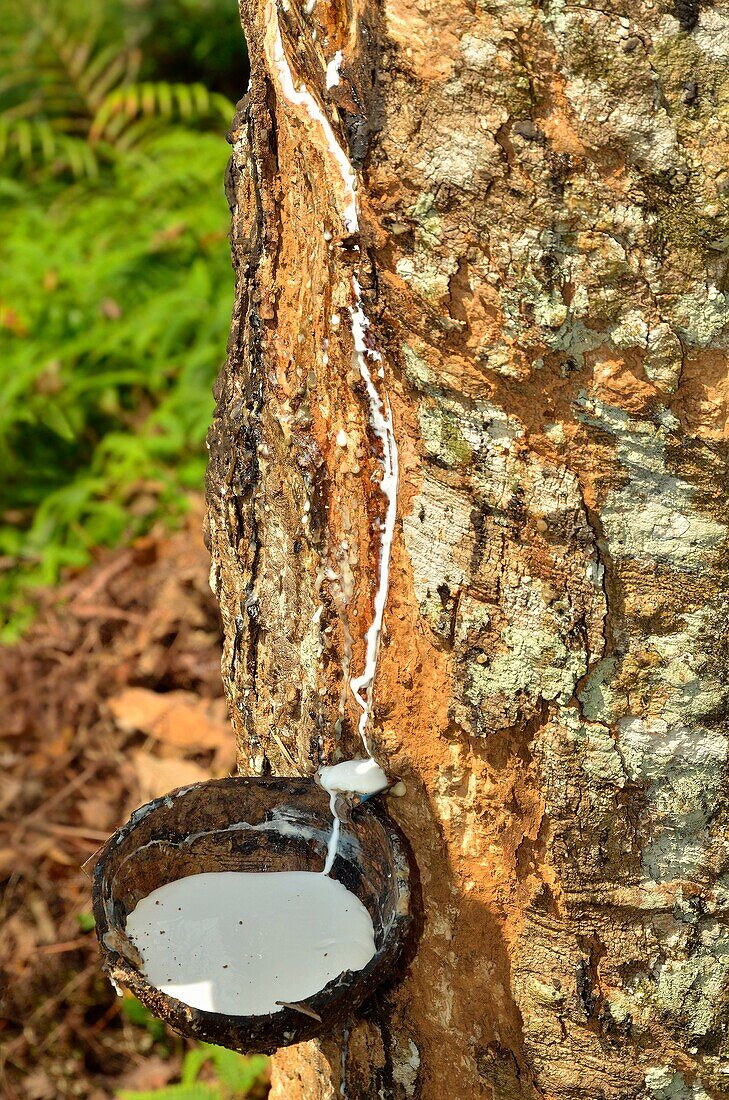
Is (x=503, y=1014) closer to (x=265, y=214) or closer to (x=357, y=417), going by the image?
(x=357, y=417)

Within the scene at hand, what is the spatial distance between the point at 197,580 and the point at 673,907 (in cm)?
278

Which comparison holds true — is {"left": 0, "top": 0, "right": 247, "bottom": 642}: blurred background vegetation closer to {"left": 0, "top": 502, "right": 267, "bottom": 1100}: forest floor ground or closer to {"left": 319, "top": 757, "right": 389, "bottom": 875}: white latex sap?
{"left": 0, "top": 502, "right": 267, "bottom": 1100}: forest floor ground

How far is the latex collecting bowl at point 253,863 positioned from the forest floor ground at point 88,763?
1.49 metres

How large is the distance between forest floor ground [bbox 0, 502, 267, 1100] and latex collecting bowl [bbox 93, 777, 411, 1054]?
149 cm

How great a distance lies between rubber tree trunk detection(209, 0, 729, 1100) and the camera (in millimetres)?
1226

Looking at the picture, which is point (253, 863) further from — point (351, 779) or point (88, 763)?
point (88, 763)

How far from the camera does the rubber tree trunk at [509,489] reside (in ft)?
4.02

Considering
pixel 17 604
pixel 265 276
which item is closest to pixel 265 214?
pixel 265 276

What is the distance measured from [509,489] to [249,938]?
853mm

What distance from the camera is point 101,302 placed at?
206 inches

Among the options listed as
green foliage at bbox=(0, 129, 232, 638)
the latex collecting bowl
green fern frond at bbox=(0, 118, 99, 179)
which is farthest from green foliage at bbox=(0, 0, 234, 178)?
the latex collecting bowl

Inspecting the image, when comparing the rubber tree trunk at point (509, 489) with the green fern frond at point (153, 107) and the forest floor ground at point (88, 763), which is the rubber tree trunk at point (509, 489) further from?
the green fern frond at point (153, 107)

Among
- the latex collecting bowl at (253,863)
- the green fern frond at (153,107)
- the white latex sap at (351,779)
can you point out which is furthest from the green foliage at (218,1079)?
the green fern frond at (153,107)

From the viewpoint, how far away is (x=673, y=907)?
60.5 inches
